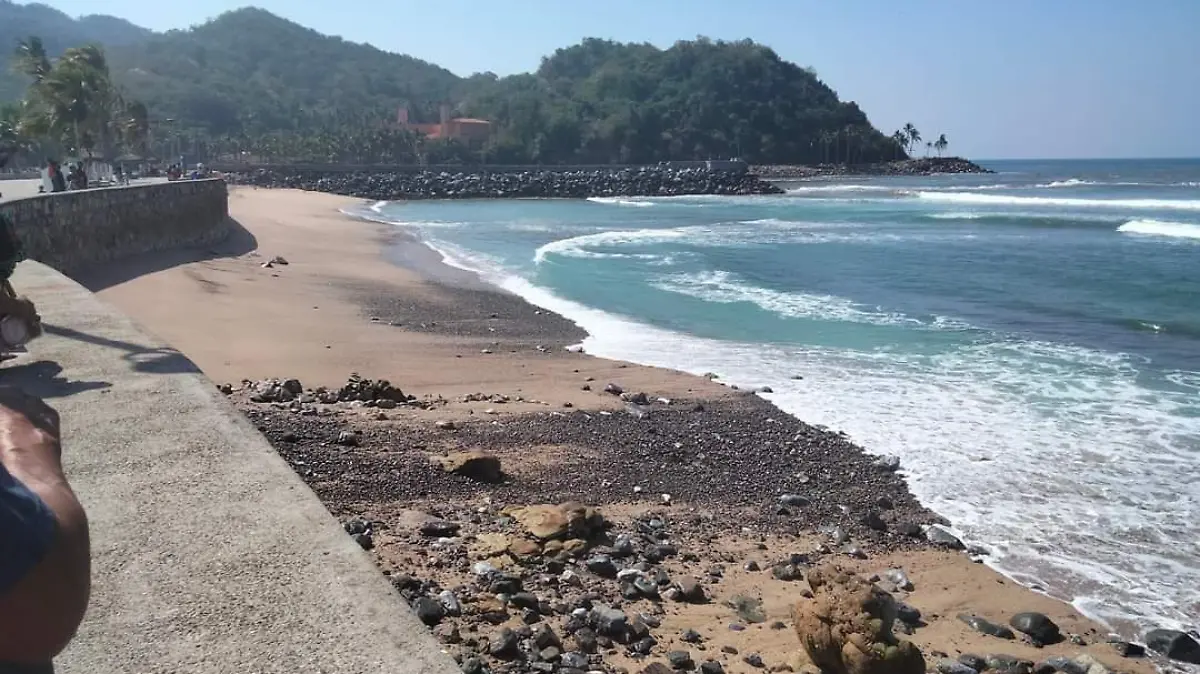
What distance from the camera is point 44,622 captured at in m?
1.39

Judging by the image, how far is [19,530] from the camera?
4.36ft

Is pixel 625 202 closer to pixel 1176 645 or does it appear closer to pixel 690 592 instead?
pixel 690 592

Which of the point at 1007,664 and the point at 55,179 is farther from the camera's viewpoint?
the point at 55,179

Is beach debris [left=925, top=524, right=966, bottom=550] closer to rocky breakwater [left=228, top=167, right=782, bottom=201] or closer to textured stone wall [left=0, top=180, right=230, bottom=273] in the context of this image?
textured stone wall [left=0, top=180, right=230, bottom=273]

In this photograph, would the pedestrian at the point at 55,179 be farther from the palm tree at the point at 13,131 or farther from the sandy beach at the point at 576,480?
the palm tree at the point at 13,131

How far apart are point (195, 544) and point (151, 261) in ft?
53.8

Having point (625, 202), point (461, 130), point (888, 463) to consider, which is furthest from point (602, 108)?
point (888, 463)

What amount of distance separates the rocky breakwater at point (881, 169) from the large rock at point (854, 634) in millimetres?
108150

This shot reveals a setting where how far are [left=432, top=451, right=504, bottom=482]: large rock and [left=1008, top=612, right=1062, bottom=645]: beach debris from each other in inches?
133

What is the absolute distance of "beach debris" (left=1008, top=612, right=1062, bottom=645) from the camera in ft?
17.4

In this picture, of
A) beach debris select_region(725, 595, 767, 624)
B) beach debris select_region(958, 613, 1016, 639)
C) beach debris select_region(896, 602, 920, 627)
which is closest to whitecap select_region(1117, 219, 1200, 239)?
beach debris select_region(958, 613, 1016, 639)

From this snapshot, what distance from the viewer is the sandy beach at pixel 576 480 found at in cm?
504

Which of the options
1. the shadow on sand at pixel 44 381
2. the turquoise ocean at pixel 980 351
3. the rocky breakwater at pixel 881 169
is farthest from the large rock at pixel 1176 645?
the rocky breakwater at pixel 881 169

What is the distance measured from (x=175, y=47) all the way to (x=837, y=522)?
209 m
